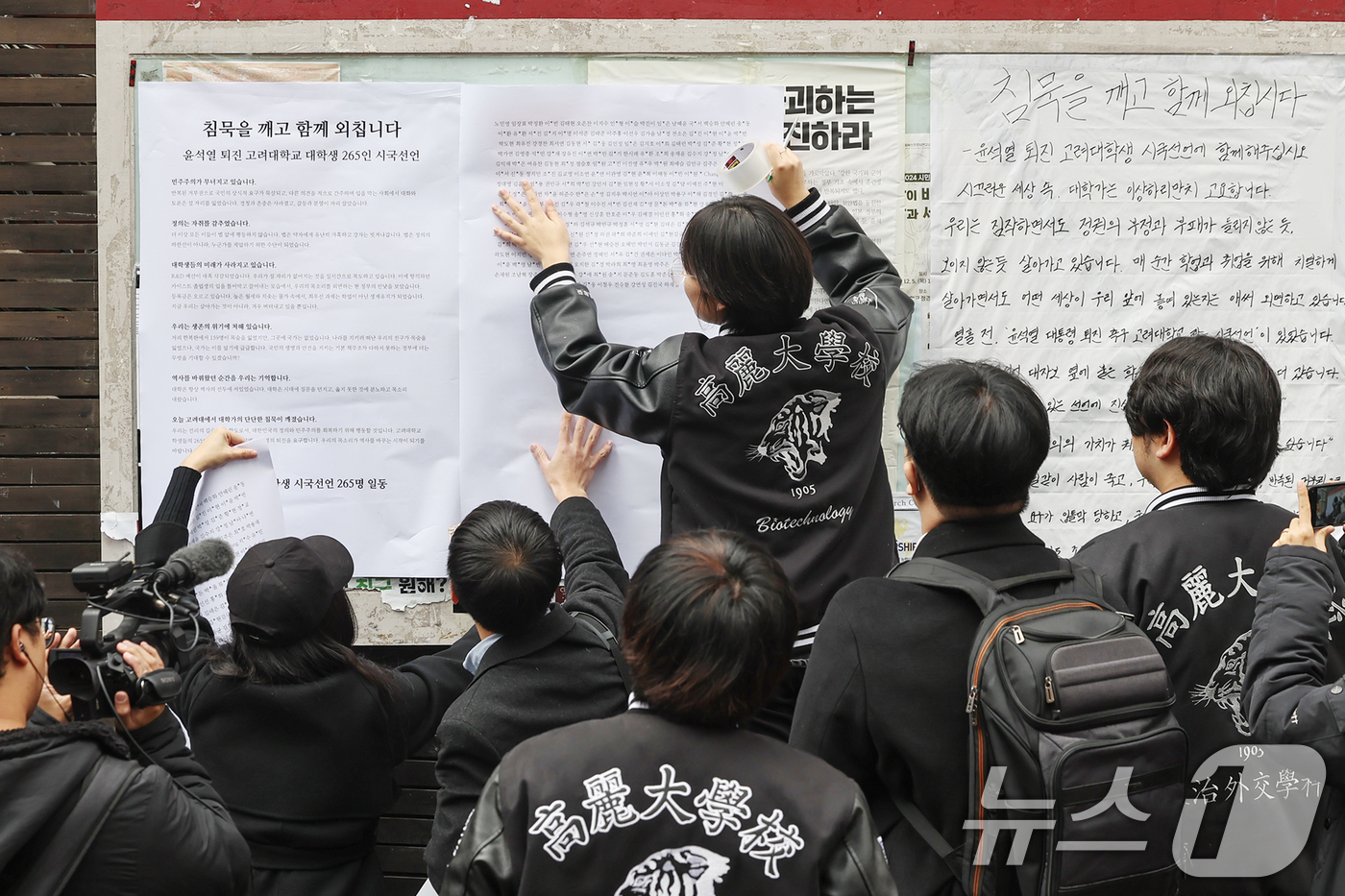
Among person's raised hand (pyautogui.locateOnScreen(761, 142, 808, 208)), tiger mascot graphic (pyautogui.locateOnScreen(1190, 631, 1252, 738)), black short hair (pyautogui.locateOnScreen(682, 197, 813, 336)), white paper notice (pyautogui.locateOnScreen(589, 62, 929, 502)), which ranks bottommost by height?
tiger mascot graphic (pyautogui.locateOnScreen(1190, 631, 1252, 738))

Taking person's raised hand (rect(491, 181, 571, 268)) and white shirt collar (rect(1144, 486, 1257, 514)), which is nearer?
white shirt collar (rect(1144, 486, 1257, 514))

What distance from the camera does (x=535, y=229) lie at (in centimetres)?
288

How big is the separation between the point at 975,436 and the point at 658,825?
32.0 inches


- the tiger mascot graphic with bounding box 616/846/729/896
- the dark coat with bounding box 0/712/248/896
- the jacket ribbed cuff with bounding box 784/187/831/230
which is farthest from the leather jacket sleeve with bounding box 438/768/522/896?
the jacket ribbed cuff with bounding box 784/187/831/230

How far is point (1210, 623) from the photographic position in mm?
1909

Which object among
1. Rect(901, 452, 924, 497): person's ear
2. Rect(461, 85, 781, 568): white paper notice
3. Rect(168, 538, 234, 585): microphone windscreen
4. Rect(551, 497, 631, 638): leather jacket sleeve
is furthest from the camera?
Rect(461, 85, 781, 568): white paper notice

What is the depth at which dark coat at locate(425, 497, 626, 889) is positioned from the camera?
207cm

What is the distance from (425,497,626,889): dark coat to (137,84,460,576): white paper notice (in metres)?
0.95

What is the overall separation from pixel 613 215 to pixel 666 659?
1805mm

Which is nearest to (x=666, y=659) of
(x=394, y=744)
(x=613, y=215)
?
(x=394, y=744)

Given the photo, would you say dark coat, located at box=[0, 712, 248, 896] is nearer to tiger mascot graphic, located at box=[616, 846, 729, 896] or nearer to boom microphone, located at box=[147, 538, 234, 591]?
boom microphone, located at box=[147, 538, 234, 591]

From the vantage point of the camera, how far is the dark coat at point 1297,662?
5.65 feet

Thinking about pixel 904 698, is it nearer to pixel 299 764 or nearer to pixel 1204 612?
pixel 1204 612

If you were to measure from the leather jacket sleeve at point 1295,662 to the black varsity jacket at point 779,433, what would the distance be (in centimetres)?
82
